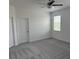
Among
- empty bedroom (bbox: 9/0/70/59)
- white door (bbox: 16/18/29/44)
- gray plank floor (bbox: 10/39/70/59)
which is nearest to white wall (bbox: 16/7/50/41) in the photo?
empty bedroom (bbox: 9/0/70/59)

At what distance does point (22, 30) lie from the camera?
6.11 meters

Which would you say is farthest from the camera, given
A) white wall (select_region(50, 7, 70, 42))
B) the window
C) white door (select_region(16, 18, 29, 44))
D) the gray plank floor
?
the window

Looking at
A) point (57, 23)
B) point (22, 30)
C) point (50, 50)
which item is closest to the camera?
point (50, 50)

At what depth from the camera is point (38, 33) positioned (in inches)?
280

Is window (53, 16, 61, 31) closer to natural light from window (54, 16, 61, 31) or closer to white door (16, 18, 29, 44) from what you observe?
natural light from window (54, 16, 61, 31)

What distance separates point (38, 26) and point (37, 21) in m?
0.46

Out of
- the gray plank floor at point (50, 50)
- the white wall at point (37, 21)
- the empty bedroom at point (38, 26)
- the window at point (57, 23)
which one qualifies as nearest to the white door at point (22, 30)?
the empty bedroom at point (38, 26)

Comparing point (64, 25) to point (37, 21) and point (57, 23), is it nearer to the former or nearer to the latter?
point (57, 23)

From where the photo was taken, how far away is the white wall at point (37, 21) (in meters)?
6.14

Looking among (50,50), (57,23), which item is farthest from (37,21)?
(50,50)

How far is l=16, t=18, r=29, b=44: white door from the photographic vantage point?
19.1ft

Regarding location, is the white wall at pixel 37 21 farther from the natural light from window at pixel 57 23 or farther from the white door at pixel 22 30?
the natural light from window at pixel 57 23
